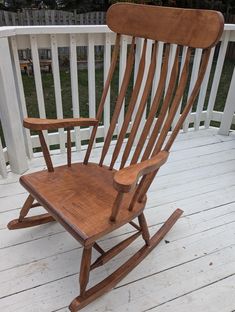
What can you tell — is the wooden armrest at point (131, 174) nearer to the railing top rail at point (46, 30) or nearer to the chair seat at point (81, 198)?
the chair seat at point (81, 198)

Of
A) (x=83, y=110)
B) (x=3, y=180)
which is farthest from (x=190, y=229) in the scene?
(x=83, y=110)

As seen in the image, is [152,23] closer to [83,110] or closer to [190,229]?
[190,229]

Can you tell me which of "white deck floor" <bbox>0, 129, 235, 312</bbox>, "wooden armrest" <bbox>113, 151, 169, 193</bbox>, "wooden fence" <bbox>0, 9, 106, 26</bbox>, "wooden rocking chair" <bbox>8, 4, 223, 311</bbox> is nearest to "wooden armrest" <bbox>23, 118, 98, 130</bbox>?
"wooden rocking chair" <bbox>8, 4, 223, 311</bbox>

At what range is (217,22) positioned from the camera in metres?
1.01

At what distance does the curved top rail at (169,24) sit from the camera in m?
1.03

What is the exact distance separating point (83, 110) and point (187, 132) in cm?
149

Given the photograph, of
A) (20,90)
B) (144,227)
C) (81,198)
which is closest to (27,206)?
(81,198)

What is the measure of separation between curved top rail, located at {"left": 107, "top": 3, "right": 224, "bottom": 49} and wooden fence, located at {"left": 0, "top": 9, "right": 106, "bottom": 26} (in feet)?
18.0

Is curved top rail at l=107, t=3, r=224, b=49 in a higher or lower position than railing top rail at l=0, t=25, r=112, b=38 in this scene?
higher

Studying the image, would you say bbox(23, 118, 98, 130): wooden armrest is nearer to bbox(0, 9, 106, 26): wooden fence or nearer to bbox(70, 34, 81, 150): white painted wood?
bbox(70, 34, 81, 150): white painted wood

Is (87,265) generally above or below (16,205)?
above

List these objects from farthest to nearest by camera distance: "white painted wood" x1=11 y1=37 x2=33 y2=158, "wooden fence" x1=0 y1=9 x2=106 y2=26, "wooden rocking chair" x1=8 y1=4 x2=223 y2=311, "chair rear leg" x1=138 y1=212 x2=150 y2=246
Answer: "wooden fence" x1=0 y1=9 x2=106 y2=26 < "white painted wood" x1=11 y1=37 x2=33 y2=158 < "chair rear leg" x1=138 y1=212 x2=150 y2=246 < "wooden rocking chair" x1=8 y1=4 x2=223 y2=311

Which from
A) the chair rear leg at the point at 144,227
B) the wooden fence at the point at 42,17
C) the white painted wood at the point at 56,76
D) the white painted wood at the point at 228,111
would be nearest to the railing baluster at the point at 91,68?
the white painted wood at the point at 56,76

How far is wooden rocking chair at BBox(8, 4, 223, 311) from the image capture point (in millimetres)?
1028
